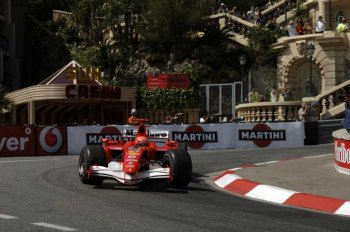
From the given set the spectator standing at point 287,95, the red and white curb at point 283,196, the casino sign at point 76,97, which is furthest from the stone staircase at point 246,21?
the red and white curb at point 283,196

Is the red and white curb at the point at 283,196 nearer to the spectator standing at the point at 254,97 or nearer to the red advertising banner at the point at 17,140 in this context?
the red advertising banner at the point at 17,140

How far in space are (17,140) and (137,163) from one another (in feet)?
47.6

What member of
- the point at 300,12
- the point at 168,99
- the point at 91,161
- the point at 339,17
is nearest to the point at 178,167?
the point at 91,161

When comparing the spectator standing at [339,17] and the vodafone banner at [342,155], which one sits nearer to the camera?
the vodafone banner at [342,155]

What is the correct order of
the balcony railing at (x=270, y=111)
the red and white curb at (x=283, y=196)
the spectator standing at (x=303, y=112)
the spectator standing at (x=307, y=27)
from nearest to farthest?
the red and white curb at (x=283, y=196) < the spectator standing at (x=303, y=112) < the balcony railing at (x=270, y=111) < the spectator standing at (x=307, y=27)

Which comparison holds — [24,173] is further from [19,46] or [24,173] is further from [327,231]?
Answer: [19,46]

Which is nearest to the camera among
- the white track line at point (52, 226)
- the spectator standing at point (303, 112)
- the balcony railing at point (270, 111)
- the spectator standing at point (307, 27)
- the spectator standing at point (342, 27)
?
the white track line at point (52, 226)

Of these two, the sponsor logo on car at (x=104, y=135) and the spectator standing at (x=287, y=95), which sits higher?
the spectator standing at (x=287, y=95)

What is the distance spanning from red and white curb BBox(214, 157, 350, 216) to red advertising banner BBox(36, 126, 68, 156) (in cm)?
1338

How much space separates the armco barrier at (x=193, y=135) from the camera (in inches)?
1019

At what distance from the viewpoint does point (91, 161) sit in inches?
509

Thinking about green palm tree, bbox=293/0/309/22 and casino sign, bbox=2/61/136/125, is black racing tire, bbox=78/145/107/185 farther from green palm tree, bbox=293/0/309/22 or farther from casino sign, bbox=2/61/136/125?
green palm tree, bbox=293/0/309/22

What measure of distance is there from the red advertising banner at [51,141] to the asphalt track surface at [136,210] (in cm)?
1152

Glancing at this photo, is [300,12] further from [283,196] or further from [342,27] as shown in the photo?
[283,196]
